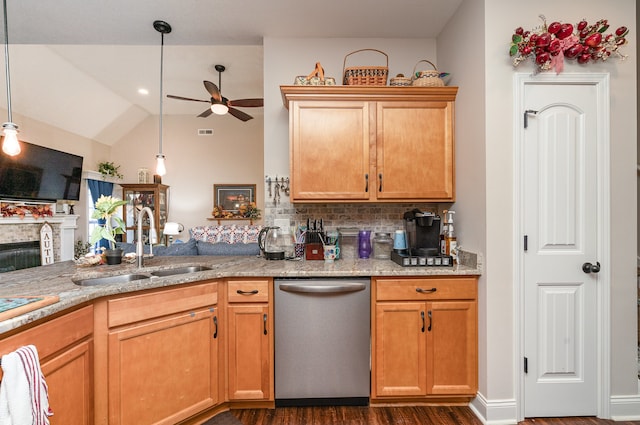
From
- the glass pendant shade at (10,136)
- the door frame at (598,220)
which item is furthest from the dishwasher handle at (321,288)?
the glass pendant shade at (10,136)

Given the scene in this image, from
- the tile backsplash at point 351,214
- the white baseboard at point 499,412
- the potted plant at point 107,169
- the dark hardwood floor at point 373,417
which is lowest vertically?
the dark hardwood floor at point 373,417

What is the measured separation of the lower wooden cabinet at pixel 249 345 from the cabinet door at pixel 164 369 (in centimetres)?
11

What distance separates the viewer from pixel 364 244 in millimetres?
2533

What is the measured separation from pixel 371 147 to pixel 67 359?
7.05 feet

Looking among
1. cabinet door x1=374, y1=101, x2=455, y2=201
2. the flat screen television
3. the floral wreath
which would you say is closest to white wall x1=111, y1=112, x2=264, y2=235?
the flat screen television

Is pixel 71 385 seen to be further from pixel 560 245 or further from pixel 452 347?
pixel 560 245

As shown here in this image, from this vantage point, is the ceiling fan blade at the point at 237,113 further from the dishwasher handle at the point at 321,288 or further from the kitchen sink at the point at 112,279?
the dishwasher handle at the point at 321,288

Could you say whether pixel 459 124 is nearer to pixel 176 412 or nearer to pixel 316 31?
pixel 316 31

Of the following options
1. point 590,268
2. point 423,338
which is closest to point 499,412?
point 423,338

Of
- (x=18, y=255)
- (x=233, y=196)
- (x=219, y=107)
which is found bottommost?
(x=18, y=255)

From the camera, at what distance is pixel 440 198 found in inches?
90.7

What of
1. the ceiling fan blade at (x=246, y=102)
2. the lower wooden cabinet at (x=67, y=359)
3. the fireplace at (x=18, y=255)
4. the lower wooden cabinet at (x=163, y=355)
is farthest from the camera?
the fireplace at (x=18, y=255)

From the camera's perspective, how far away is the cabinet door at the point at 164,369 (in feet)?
5.14

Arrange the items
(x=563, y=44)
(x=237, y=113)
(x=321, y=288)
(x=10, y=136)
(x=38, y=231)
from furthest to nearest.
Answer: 1. (x=38, y=231)
2. (x=237, y=113)
3. (x=321, y=288)
4. (x=563, y=44)
5. (x=10, y=136)
